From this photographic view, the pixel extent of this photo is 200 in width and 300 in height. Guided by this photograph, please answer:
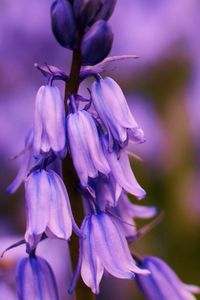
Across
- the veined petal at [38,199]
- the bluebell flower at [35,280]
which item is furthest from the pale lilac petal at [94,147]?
the bluebell flower at [35,280]

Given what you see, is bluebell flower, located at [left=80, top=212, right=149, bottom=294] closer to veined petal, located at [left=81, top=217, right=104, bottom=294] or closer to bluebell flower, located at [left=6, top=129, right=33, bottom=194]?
veined petal, located at [left=81, top=217, right=104, bottom=294]

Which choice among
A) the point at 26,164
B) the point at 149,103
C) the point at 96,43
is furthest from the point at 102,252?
the point at 149,103

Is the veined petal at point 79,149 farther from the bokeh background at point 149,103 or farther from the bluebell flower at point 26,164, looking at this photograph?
the bokeh background at point 149,103

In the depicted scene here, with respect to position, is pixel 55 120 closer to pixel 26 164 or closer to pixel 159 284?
pixel 26 164

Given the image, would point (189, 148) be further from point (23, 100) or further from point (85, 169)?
point (85, 169)

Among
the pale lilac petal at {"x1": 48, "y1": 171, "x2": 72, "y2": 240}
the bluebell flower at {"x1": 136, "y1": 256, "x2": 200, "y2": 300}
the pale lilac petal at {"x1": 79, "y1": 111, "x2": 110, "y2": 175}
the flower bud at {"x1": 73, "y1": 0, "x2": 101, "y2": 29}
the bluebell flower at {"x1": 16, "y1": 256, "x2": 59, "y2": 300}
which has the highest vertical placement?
the flower bud at {"x1": 73, "y1": 0, "x2": 101, "y2": 29}

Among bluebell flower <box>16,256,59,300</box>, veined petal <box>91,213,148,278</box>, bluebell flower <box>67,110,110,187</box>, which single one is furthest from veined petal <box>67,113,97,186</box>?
bluebell flower <box>16,256,59,300</box>
